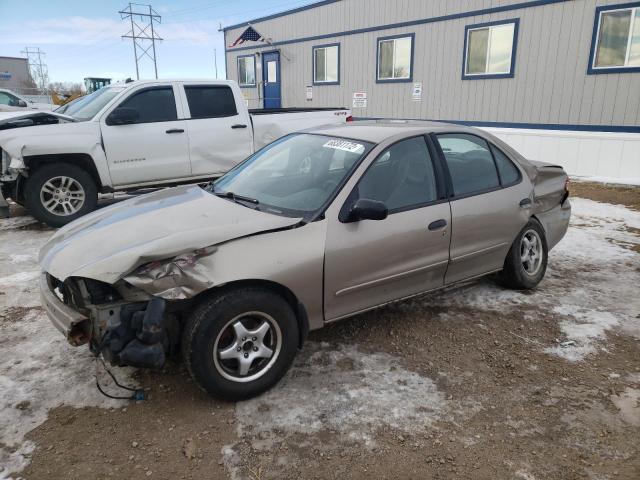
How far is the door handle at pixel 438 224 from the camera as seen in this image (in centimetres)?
367

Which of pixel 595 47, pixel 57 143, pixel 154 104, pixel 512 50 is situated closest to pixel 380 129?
pixel 154 104

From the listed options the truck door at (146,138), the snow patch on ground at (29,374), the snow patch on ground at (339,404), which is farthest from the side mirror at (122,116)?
the snow patch on ground at (339,404)

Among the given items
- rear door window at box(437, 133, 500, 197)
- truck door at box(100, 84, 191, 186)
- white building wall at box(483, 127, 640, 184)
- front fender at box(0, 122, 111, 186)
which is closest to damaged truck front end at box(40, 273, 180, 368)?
rear door window at box(437, 133, 500, 197)

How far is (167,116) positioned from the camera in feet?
24.5

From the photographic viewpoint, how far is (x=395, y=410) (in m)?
2.96

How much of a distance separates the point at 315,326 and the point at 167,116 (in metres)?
5.38

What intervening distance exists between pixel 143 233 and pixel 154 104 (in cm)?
504

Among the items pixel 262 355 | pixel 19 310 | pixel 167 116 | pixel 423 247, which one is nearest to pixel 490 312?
pixel 423 247

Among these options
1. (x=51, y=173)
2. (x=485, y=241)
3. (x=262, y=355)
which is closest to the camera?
(x=262, y=355)

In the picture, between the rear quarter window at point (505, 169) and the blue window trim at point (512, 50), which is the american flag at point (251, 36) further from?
the rear quarter window at point (505, 169)

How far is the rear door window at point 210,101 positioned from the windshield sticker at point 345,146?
14.7ft

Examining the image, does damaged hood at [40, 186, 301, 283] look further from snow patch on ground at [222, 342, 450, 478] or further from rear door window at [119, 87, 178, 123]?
rear door window at [119, 87, 178, 123]

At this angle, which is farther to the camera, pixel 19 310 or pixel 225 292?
pixel 19 310

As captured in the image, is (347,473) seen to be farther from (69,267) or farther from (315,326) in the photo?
(69,267)
